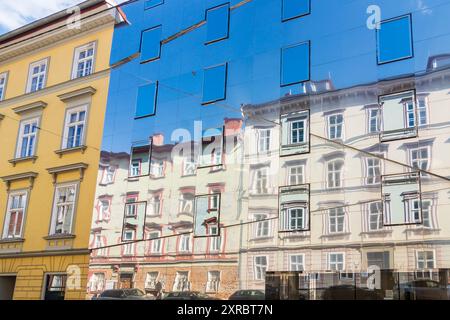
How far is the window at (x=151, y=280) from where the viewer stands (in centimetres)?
1493

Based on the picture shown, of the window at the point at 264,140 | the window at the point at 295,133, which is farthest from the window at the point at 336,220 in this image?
the window at the point at 264,140

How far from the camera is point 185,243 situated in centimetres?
1472

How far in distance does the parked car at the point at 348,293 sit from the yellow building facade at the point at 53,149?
803cm

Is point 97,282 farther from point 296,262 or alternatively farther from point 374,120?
point 374,120

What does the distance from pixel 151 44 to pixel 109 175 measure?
4539 mm

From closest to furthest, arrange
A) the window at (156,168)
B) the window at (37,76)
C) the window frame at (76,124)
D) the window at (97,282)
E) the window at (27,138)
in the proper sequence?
the window at (156,168) < the window at (97,282) < the window frame at (76,124) < the window at (27,138) < the window at (37,76)

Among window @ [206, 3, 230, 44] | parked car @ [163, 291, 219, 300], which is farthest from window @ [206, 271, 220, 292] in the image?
window @ [206, 3, 230, 44]

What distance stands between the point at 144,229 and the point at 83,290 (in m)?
2.86

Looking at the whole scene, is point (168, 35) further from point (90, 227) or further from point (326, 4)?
point (90, 227)

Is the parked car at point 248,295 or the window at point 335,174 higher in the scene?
the window at point 335,174

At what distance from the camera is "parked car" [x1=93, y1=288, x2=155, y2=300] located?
14.8 m

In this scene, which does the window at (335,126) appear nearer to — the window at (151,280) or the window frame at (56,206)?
the window at (151,280)

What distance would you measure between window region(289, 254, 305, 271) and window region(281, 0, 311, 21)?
645 cm

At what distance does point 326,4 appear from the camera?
46.3ft
